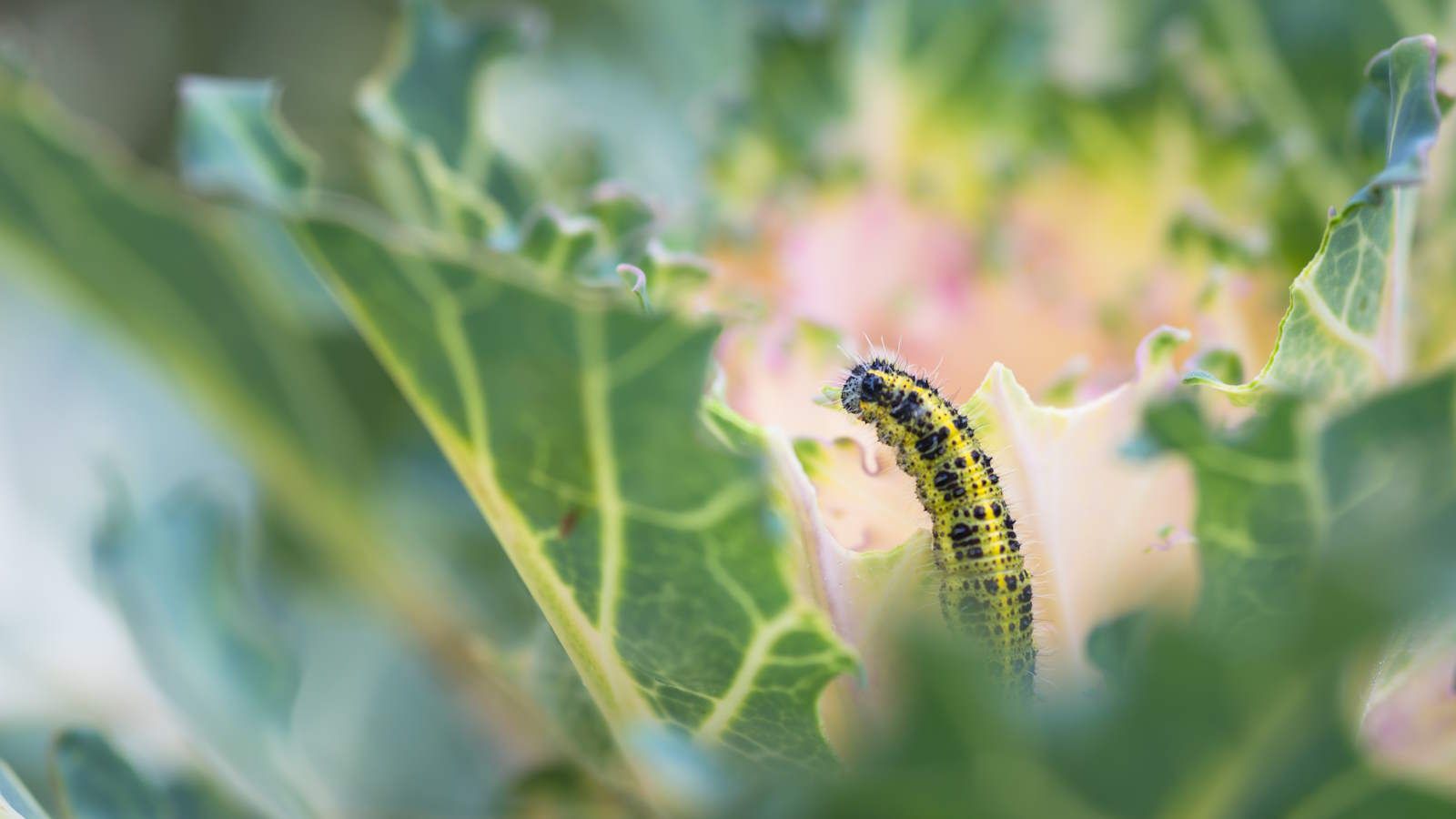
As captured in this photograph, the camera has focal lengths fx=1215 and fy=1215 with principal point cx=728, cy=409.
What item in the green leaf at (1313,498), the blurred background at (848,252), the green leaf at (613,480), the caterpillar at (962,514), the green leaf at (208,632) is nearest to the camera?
the green leaf at (1313,498)

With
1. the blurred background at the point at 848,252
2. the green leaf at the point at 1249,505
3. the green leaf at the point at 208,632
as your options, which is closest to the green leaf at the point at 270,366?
the blurred background at the point at 848,252

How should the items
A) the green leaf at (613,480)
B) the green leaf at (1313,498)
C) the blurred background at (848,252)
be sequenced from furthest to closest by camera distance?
the blurred background at (848,252)
the green leaf at (613,480)
the green leaf at (1313,498)

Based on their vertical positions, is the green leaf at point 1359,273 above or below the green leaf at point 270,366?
below

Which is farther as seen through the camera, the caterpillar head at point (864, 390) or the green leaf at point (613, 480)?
the caterpillar head at point (864, 390)

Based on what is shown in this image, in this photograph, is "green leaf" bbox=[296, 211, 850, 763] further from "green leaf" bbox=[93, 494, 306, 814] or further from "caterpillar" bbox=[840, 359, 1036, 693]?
"green leaf" bbox=[93, 494, 306, 814]

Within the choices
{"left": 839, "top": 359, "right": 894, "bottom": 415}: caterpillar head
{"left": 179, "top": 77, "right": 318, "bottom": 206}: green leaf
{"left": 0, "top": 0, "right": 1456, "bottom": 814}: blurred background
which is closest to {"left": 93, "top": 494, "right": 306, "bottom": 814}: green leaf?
{"left": 0, "top": 0, "right": 1456, "bottom": 814}: blurred background

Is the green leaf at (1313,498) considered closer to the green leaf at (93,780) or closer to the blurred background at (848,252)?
the blurred background at (848,252)

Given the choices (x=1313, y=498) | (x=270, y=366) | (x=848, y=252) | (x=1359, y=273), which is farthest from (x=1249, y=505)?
(x=270, y=366)
